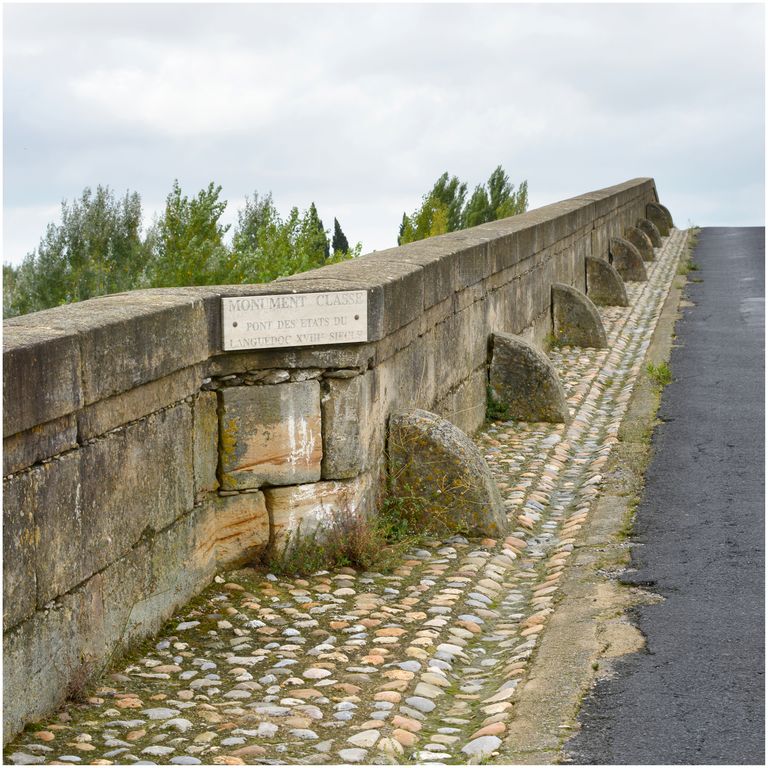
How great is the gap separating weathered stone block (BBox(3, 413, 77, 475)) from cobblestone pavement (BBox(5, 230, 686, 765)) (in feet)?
3.33

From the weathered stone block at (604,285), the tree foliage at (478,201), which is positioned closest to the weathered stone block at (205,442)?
the weathered stone block at (604,285)

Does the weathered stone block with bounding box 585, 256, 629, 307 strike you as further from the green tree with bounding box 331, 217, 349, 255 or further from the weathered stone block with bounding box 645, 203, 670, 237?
the green tree with bounding box 331, 217, 349, 255

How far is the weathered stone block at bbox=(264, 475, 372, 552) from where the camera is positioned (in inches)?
250

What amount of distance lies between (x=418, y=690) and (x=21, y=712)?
1591mm

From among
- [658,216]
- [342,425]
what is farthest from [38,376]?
[658,216]

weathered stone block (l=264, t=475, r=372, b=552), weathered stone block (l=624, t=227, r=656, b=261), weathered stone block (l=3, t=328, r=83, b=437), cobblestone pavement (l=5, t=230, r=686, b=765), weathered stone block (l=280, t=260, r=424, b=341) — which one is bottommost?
cobblestone pavement (l=5, t=230, r=686, b=765)

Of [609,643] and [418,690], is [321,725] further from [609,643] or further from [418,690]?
[609,643]

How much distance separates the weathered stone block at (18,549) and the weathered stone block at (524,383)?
646 centimetres

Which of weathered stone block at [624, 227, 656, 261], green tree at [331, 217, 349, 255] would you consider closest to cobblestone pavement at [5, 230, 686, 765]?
weathered stone block at [624, 227, 656, 261]

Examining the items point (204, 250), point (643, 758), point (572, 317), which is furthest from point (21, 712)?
point (204, 250)

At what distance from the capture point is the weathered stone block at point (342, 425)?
639 centimetres

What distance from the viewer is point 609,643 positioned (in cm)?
531

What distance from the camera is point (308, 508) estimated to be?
21.0 ft

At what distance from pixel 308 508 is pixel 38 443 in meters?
2.18
